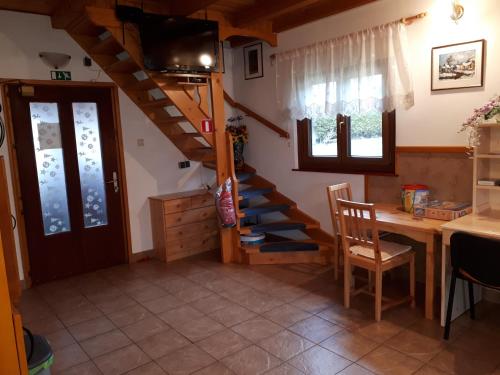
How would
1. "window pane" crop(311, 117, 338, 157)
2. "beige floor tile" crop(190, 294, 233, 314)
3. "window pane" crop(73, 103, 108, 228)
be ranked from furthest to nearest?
"window pane" crop(311, 117, 338, 157) → "window pane" crop(73, 103, 108, 228) → "beige floor tile" crop(190, 294, 233, 314)

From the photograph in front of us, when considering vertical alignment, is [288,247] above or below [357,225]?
below

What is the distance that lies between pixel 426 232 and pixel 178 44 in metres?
2.65

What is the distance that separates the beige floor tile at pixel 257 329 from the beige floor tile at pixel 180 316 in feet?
1.31

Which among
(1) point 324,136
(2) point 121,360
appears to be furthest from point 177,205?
(2) point 121,360

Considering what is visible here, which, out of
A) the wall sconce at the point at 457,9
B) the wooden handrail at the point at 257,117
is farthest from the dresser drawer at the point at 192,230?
the wall sconce at the point at 457,9

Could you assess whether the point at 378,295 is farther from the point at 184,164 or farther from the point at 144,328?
the point at 184,164

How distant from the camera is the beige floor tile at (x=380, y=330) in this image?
2742 millimetres

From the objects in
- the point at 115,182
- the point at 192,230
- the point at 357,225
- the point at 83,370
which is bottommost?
the point at 83,370

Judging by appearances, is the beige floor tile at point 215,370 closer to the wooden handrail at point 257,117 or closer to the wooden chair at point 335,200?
the wooden chair at point 335,200

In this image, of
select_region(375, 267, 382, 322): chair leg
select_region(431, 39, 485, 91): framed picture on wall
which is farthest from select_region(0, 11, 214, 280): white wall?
select_region(431, 39, 485, 91): framed picture on wall

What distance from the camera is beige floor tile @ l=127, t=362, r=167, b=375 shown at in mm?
2471

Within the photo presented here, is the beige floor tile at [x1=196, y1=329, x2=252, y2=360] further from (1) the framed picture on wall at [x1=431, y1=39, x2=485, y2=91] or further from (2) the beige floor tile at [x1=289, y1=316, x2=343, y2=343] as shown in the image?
(1) the framed picture on wall at [x1=431, y1=39, x2=485, y2=91]

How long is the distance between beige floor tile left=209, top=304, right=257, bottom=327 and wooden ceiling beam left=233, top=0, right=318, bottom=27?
270 centimetres

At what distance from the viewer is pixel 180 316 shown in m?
3.22
